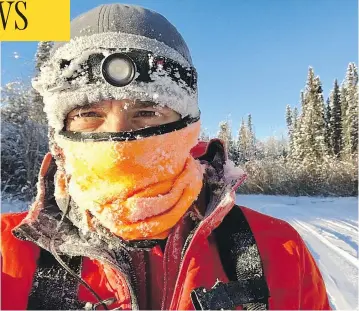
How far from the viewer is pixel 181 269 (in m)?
1.51

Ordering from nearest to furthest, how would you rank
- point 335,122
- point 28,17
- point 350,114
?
point 28,17 < point 350,114 < point 335,122

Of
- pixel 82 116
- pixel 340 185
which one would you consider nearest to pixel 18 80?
pixel 82 116

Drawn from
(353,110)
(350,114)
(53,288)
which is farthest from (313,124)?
(53,288)

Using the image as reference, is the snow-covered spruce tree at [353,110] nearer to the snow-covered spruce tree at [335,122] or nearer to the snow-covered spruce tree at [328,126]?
the snow-covered spruce tree at [335,122]

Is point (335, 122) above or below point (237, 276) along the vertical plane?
above

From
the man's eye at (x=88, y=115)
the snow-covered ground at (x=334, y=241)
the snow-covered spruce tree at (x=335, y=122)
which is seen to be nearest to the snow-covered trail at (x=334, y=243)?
the snow-covered ground at (x=334, y=241)

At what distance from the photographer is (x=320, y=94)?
3309 cm

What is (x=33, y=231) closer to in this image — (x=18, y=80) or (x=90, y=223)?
(x=90, y=223)

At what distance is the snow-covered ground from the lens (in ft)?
14.4

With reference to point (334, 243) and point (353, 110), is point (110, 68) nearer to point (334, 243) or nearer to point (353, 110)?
point (334, 243)

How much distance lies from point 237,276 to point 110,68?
3.36 feet

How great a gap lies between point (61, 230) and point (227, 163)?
2.90ft

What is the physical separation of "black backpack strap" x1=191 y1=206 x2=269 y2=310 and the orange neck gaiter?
0.23 meters

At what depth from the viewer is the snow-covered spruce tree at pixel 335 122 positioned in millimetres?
37312
